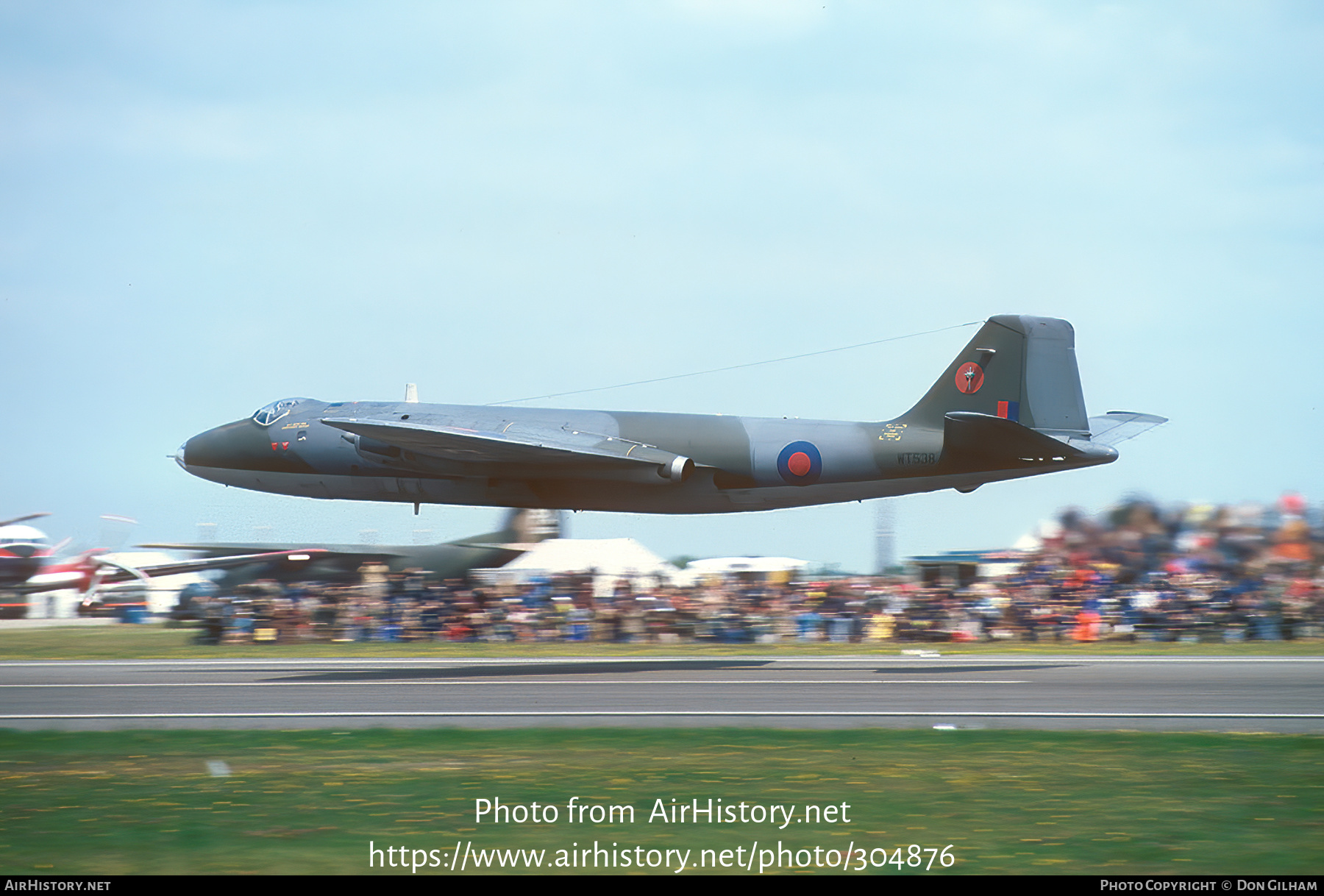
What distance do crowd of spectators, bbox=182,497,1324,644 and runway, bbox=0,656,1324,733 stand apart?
4.77 meters

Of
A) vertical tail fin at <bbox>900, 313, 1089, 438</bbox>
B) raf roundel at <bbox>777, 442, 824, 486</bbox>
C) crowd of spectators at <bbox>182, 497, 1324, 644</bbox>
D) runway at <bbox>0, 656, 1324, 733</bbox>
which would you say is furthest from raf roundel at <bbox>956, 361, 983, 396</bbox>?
crowd of spectators at <bbox>182, 497, 1324, 644</bbox>

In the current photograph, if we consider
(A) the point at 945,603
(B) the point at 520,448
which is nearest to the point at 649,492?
(B) the point at 520,448

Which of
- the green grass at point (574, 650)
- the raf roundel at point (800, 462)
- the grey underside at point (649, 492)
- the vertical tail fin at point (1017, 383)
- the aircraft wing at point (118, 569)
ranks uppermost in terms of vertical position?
the vertical tail fin at point (1017, 383)

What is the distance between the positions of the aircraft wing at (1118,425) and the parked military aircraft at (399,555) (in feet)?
62.7

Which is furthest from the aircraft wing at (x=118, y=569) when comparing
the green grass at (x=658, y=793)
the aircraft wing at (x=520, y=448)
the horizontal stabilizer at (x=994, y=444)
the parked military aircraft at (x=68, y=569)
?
the green grass at (x=658, y=793)

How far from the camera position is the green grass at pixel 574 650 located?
85.7ft

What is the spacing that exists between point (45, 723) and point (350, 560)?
926 inches

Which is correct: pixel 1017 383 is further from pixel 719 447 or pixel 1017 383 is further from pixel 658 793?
pixel 658 793

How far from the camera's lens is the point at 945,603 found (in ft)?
98.3

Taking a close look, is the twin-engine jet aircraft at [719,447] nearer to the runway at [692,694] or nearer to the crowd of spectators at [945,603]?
the runway at [692,694]

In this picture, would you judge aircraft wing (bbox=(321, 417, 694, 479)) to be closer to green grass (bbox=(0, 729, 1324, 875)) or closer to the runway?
the runway

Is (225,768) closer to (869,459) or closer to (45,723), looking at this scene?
(45,723)

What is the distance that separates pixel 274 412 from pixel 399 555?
1409 centimetres
